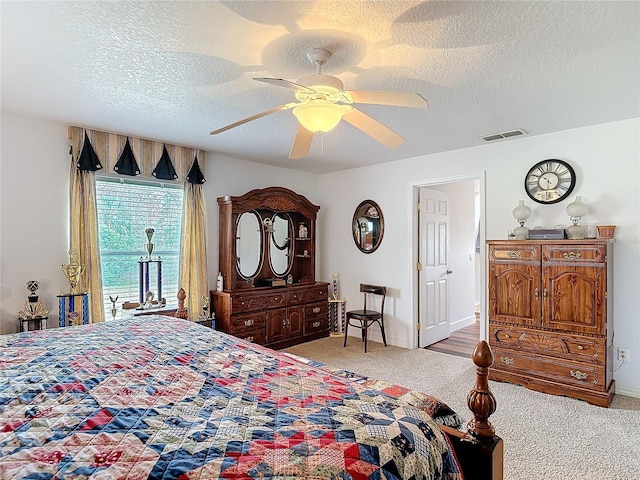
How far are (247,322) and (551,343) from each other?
3183 mm

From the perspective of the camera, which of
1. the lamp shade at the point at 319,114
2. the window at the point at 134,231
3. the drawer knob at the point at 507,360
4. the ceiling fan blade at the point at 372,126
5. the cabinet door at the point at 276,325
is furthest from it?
the cabinet door at the point at 276,325

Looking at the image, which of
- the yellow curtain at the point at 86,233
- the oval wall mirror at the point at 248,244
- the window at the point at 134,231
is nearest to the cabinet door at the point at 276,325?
the oval wall mirror at the point at 248,244

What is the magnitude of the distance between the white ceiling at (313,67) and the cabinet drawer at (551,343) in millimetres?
1953

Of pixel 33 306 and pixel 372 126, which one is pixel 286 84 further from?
pixel 33 306

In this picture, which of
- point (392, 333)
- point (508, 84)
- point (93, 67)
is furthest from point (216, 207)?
point (508, 84)

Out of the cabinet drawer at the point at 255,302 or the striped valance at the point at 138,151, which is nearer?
the striped valance at the point at 138,151

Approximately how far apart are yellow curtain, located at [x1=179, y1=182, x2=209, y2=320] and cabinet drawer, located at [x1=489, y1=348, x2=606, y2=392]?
3.31m

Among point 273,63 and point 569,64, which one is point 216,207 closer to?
point 273,63

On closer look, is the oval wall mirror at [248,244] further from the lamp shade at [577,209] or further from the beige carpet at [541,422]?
the lamp shade at [577,209]

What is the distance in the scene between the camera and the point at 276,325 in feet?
15.9

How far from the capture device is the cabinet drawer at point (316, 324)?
17.2ft

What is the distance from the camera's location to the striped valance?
3654mm

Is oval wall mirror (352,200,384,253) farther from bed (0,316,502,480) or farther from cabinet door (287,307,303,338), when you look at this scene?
bed (0,316,502,480)

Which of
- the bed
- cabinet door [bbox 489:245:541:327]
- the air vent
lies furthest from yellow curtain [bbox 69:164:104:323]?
the air vent
